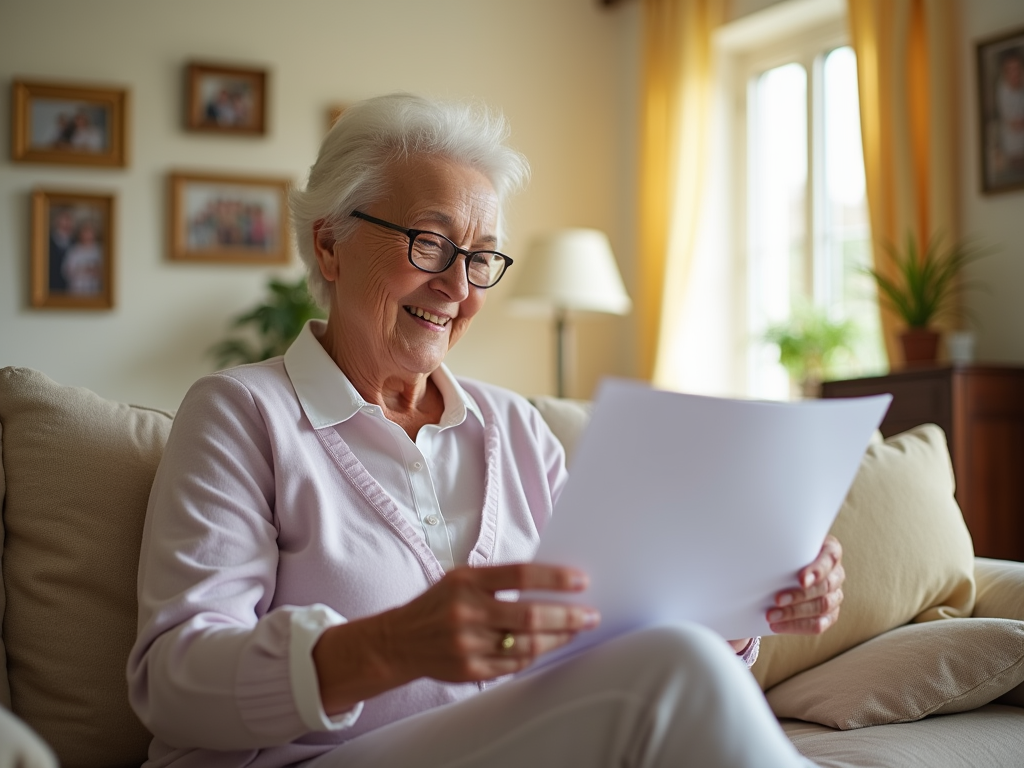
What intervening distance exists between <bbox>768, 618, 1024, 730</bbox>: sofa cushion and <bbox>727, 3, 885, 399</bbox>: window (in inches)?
109

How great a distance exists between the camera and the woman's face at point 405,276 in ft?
4.78

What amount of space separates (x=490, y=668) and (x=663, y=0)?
178 inches

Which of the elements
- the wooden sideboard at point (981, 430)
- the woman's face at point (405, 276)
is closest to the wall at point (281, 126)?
the wooden sideboard at point (981, 430)

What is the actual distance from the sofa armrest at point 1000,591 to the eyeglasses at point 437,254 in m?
1.01

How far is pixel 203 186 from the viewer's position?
4.54m

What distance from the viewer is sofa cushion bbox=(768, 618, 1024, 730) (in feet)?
4.75

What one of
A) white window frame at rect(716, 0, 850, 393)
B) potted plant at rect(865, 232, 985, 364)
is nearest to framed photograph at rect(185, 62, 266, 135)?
white window frame at rect(716, 0, 850, 393)

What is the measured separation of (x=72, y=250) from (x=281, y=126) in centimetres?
107

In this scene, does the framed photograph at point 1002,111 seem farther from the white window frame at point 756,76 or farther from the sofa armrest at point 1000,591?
the sofa armrest at point 1000,591

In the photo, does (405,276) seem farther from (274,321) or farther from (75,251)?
(75,251)

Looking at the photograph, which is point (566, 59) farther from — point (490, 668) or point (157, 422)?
point (490, 668)

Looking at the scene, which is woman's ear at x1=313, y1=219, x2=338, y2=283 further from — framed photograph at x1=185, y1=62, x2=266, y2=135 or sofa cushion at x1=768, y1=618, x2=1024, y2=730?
framed photograph at x1=185, y1=62, x2=266, y2=135

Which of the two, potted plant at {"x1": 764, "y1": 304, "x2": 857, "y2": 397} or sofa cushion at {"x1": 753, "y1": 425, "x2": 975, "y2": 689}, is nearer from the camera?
sofa cushion at {"x1": 753, "y1": 425, "x2": 975, "y2": 689}

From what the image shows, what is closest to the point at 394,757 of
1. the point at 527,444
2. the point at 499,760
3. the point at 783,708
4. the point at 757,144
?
the point at 499,760
